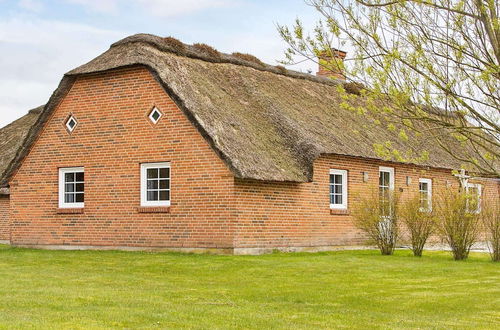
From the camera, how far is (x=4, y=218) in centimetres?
2895

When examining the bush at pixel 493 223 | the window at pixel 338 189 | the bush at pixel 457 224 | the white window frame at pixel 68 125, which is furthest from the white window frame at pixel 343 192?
the white window frame at pixel 68 125

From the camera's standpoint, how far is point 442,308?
39.7 feet

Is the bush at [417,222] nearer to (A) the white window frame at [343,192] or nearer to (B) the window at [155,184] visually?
(A) the white window frame at [343,192]

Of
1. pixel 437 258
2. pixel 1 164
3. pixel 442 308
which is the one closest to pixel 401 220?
pixel 437 258

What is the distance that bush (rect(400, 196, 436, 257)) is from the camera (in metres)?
20.8

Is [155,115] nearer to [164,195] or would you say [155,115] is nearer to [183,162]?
[183,162]

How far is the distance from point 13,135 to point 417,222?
55.6 feet

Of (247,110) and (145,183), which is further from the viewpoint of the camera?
(247,110)

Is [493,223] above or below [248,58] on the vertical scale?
below

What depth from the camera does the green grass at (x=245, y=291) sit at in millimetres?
10453

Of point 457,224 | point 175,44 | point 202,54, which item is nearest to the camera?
point 457,224

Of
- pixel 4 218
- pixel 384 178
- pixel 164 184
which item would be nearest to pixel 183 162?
pixel 164 184

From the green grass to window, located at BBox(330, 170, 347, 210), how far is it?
10.2 feet

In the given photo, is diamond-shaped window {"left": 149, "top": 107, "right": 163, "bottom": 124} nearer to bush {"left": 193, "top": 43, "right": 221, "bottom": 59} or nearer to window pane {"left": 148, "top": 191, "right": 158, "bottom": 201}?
window pane {"left": 148, "top": 191, "right": 158, "bottom": 201}
